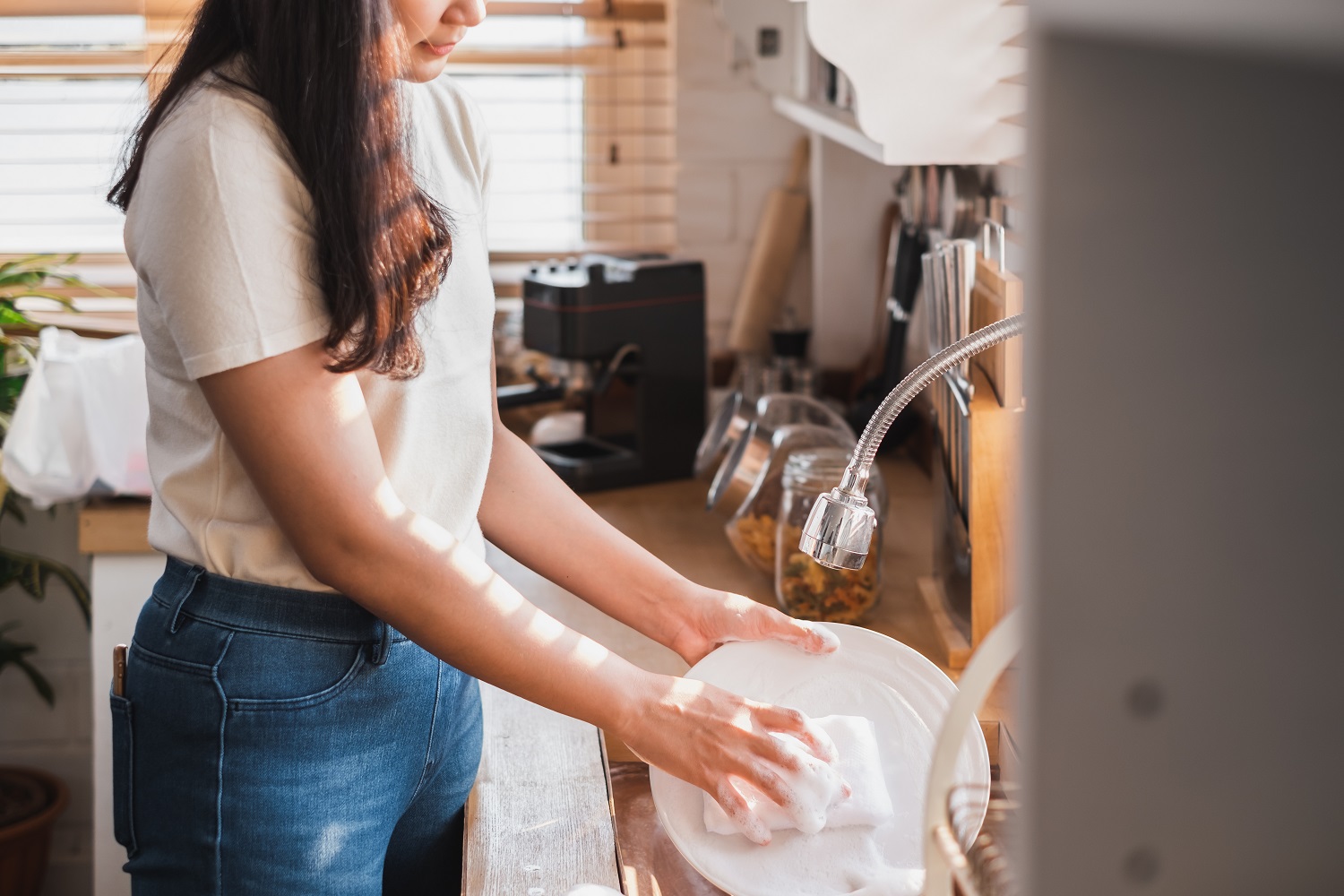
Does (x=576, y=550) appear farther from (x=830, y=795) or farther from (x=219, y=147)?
(x=219, y=147)

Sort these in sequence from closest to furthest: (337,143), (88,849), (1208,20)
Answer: (1208,20), (337,143), (88,849)

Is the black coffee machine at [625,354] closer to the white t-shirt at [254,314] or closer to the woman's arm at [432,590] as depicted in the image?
→ the white t-shirt at [254,314]

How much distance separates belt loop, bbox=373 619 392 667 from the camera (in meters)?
0.91

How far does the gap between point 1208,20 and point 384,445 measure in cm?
75

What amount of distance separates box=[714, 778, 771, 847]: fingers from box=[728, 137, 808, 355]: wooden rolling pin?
165 centimetres

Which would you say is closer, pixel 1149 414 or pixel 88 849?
pixel 1149 414

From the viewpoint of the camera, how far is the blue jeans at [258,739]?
858 mm

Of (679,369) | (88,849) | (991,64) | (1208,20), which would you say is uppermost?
(991,64)

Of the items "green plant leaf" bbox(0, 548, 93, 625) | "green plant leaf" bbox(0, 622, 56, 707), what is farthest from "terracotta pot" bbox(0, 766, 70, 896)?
"green plant leaf" bbox(0, 548, 93, 625)

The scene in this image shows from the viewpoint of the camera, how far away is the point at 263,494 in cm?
80

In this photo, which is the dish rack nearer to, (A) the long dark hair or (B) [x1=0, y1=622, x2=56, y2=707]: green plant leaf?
(A) the long dark hair

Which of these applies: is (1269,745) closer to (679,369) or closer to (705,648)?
(705,648)

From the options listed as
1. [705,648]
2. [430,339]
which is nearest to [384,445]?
[430,339]

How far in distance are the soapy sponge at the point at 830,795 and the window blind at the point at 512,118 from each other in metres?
1.73
